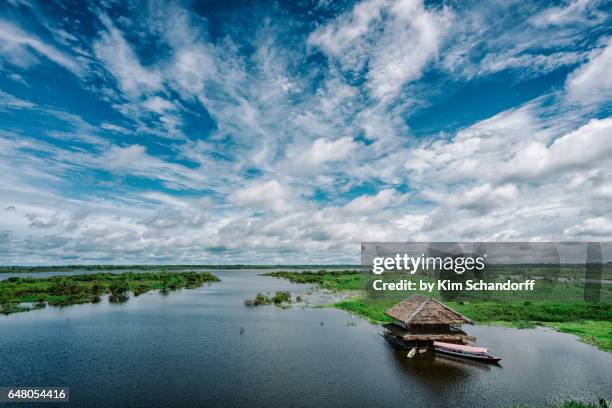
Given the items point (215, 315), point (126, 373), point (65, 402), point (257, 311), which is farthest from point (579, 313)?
point (65, 402)

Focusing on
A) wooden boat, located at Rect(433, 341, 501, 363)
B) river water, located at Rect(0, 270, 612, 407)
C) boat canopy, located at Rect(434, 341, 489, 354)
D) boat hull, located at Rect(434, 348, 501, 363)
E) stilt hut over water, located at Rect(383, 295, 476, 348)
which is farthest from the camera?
stilt hut over water, located at Rect(383, 295, 476, 348)

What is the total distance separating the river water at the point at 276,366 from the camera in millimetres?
26031

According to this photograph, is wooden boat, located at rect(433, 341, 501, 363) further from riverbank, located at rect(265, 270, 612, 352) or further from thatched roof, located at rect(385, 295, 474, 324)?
riverbank, located at rect(265, 270, 612, 352)

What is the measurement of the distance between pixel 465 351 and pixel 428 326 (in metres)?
4.86

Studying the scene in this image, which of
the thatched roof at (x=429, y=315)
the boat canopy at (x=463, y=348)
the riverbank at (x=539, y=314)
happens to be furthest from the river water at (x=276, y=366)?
the riverbank at (x=539, y=314)

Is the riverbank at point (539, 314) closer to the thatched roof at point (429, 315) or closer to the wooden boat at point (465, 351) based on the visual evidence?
the thatched roof at point (429, 315)

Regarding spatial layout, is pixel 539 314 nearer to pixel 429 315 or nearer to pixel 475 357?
pixel 429 315

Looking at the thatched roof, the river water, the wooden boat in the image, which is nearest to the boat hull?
the wooden boat

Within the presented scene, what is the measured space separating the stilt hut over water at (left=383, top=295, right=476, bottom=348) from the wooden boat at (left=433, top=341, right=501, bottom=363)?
0.85 meters

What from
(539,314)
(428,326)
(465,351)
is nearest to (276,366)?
(428,326)

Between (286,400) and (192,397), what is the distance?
692 centimetres

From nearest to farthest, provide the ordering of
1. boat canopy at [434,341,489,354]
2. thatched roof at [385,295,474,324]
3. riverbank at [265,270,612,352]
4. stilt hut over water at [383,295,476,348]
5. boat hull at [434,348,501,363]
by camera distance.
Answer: boat hull at [434,348,501,363]
boat canopy at [434,341,489,354]
stilt hut over water at [383,295,476,348]
thatched roof at [385,295,474,324]
riverbank at [265,270,612,352]

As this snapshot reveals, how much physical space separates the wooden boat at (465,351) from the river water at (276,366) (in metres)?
0.92

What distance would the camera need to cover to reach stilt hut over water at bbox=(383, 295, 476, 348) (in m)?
38.2
